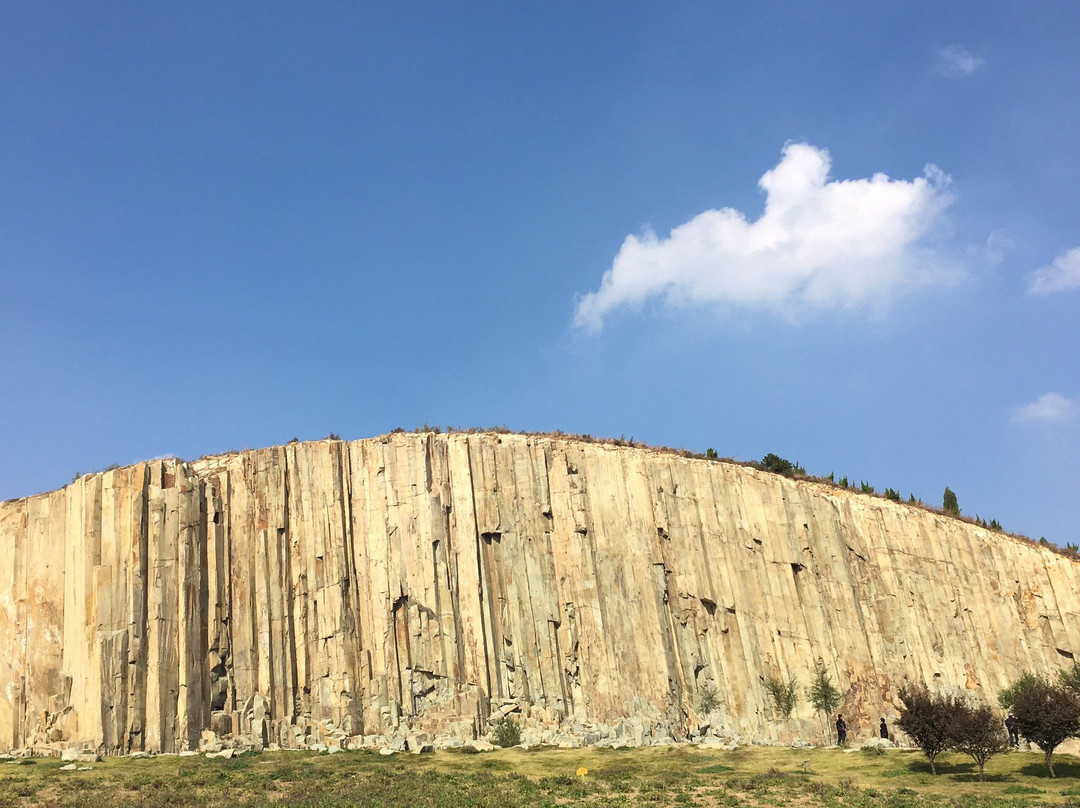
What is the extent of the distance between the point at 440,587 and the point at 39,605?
17413 mm

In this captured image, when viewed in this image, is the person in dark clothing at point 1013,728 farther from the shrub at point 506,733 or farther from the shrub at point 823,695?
the shrub at point 506,733

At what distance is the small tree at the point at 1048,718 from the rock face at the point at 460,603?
12.5 meters

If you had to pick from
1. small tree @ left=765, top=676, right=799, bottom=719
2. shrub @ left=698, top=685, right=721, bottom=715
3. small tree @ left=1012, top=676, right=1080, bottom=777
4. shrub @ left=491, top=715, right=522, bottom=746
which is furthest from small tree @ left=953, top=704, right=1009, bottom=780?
shrub @ left=491, top=715, right=522, bottom=746

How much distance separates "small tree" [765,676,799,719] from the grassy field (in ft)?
17.1

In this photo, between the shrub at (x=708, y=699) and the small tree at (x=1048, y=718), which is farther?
the shrub at (x=708, y=699)

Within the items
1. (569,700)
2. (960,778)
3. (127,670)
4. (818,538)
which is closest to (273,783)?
(127,670)

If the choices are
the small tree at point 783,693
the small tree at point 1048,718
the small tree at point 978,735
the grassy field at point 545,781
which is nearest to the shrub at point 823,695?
the small tree at point 783,693

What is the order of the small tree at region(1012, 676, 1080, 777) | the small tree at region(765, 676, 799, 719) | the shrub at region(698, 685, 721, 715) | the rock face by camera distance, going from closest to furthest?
the small tree at region(1012, 676, 1080, 777) < the rock face < the shrub at region(698, 685, 721, 715) < the small tree at region(765, 676, 799, 719)

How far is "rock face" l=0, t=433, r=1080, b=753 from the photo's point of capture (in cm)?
3975

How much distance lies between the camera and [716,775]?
111ft

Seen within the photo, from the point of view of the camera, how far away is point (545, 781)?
106ft

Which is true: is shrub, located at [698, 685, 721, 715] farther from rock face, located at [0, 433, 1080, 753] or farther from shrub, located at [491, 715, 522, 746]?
shrub, located at [491, 715, 522, 746]

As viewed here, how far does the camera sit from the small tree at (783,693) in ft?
144

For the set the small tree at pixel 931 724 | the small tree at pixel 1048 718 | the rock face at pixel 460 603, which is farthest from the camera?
the rock face at pixel 460 603
